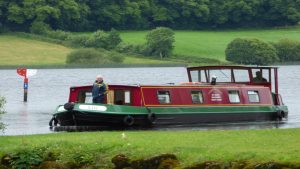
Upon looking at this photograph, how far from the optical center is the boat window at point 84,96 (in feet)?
131

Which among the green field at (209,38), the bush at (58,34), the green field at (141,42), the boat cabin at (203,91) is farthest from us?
the bush at (58,34)

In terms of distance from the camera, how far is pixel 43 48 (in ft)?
489

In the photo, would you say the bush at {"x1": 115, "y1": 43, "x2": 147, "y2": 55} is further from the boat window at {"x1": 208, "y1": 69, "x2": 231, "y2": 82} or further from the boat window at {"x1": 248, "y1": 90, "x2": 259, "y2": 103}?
the boat window at {"x1": 248, "y1": 90, "x2": 259, "y2": 103}

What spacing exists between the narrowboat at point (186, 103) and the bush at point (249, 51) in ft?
340

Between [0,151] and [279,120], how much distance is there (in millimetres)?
22710

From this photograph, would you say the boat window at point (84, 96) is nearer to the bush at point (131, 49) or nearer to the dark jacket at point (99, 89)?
the dark jacket at point (99, 89)

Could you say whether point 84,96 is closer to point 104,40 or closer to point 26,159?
point 26,159

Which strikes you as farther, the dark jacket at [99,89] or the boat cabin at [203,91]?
the boat cabin at [203,91]

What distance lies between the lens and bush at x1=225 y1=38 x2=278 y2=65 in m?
150

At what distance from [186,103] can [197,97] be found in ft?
2.91

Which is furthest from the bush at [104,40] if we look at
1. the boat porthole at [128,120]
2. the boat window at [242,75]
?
the boat porthole at [128,120]

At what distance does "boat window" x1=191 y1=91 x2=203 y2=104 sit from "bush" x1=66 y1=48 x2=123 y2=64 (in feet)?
331

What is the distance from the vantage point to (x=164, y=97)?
131 feet

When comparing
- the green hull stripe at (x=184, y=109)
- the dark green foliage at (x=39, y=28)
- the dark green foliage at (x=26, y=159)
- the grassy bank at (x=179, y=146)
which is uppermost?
the dark green foliage at (x=39, y=28)
